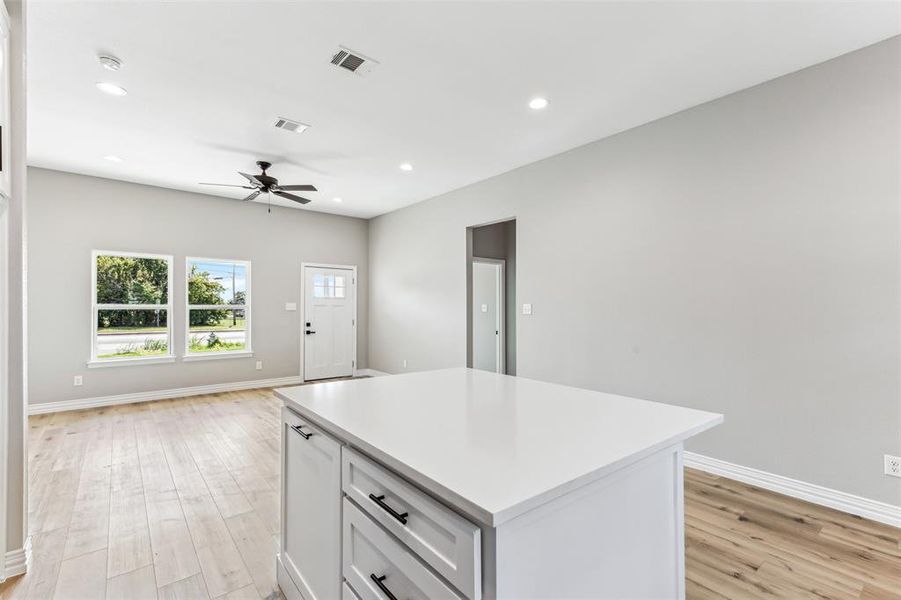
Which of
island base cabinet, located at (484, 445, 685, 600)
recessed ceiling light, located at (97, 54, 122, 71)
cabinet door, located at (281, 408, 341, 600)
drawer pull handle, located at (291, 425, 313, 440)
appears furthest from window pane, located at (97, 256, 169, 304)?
island base cabinet, located at (484, 445, 685, 600)

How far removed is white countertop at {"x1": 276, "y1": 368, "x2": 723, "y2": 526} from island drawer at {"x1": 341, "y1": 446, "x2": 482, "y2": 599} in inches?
2.1

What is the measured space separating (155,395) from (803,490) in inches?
273

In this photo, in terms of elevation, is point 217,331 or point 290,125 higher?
point 290,125

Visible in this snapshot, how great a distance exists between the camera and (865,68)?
2.47m

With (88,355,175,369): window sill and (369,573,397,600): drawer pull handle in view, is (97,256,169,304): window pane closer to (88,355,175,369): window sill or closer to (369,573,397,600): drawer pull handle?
(88,355,175,369): window sill

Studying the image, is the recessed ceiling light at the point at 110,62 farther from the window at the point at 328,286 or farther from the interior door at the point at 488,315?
the interior door at the point at 488,315

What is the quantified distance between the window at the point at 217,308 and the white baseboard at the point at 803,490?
19.7 ft

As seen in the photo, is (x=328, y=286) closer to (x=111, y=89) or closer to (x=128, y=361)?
(x=128, y=361)

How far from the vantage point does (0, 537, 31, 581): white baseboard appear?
6.22ft

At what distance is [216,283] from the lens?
237 inches

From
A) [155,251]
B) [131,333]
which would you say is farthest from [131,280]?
[131,333]

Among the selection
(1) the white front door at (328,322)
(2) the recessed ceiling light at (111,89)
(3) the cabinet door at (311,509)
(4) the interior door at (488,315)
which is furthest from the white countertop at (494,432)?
(1) the white front door at (328,322)

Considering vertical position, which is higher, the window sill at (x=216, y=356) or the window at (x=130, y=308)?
the window at (x=130, y=308)

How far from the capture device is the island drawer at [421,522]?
824 millimetres
